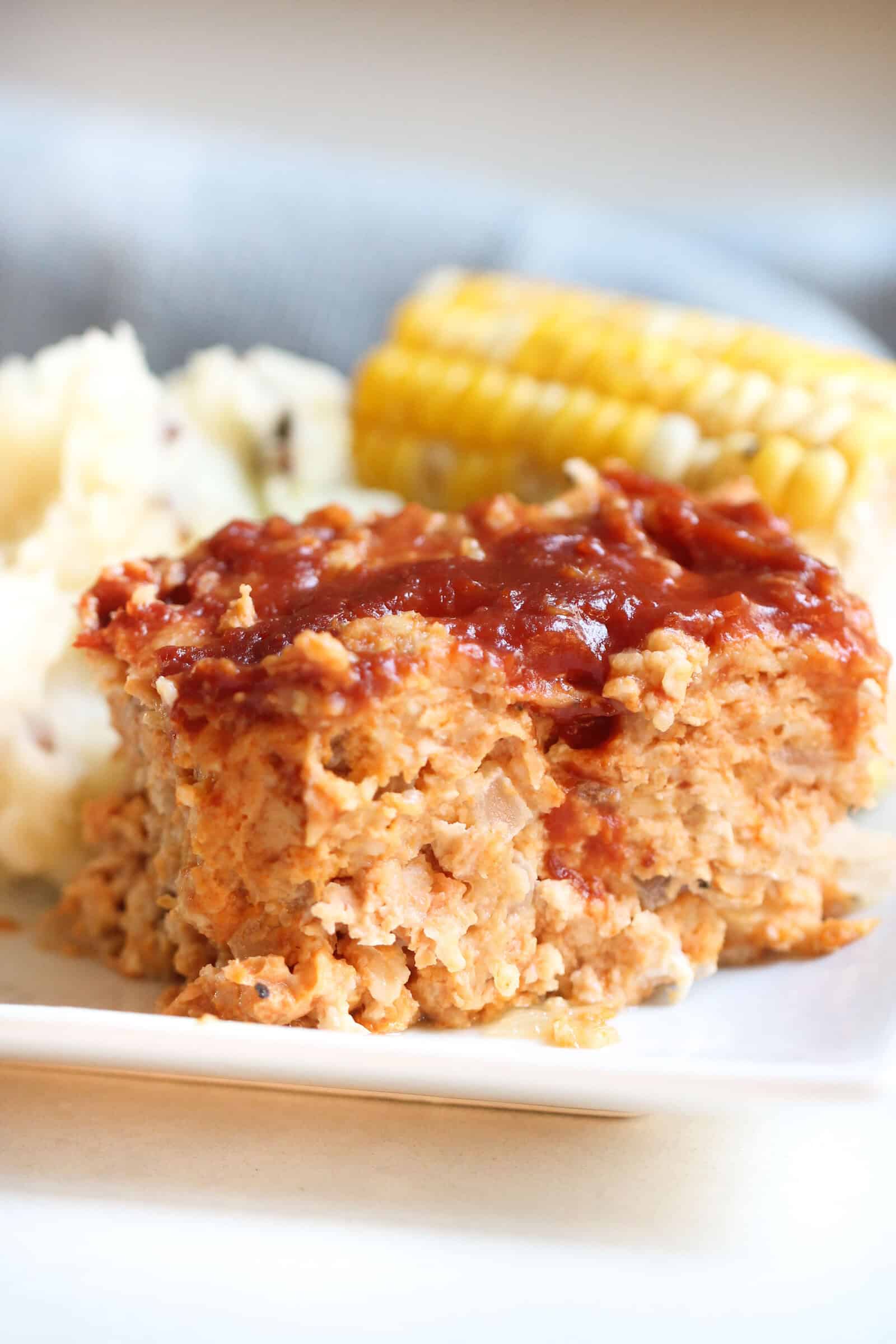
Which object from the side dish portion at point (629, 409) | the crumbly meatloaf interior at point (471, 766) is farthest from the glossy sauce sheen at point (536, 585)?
the side dish portion at point (629, 409)

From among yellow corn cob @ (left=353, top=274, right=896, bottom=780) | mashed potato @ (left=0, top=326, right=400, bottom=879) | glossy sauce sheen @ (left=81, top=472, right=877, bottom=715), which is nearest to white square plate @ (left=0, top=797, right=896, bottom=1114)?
glossy sauce sheen @ (left=81, top=472, right=877, bottom=715)

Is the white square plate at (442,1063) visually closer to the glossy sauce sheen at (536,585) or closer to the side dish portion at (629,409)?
the glossy sauce sheen at (536,585)

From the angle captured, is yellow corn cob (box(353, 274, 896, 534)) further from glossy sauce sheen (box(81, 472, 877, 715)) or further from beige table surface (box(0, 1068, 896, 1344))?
beige table surface (box(0, 1068, 896, 1344))

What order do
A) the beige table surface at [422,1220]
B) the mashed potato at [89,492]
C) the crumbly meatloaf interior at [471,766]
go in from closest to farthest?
the beige table surface at [422,1220] < the crumbly meatloaf interior at [471,766] < the mashed potato at [89,492]

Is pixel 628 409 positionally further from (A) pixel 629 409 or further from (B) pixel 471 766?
(B) pixel 471 766

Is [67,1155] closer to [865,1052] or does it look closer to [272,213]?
[865,1052]

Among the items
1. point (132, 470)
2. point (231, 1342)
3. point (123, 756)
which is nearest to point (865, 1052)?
point (231, 1342)
